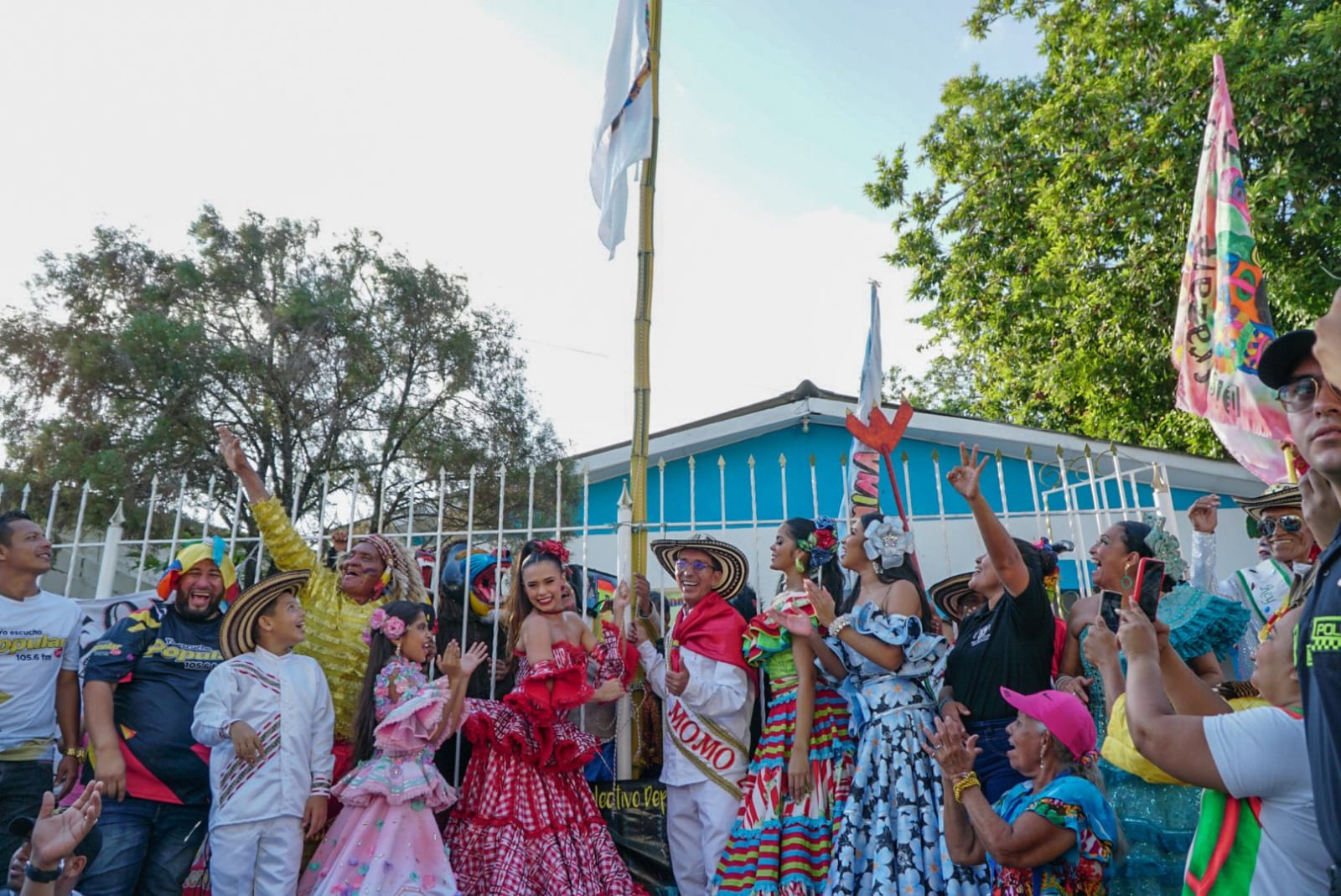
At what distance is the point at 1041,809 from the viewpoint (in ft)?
9.96

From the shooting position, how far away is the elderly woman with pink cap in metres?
3.03

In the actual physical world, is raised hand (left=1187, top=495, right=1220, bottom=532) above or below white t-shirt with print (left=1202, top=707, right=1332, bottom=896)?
above

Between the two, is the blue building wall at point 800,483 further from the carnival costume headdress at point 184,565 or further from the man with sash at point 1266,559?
the carnival costume headdress at point 184,565

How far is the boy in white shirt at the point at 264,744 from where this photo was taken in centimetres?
408

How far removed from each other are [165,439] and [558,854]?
26.3ft

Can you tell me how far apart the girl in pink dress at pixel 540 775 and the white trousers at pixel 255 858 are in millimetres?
734

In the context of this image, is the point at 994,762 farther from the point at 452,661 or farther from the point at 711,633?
the point at 452,661

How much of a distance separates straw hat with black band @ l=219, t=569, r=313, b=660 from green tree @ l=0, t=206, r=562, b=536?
562 cm

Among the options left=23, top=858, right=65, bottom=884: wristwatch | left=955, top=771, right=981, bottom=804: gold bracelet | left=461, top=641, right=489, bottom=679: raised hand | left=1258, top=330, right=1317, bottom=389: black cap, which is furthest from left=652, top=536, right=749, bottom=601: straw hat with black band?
left=1258, top=330, right=1317, bottom=389: black cap

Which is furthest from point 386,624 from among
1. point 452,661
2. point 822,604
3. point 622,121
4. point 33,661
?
point 622,121

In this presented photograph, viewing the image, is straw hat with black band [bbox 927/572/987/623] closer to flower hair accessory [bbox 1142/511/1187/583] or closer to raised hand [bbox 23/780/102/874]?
flower hair accessory [bbox 1142/511/1187/583]

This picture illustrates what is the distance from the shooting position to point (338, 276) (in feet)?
38.0

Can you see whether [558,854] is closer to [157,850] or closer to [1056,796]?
[157,850]

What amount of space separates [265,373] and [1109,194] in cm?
1002
